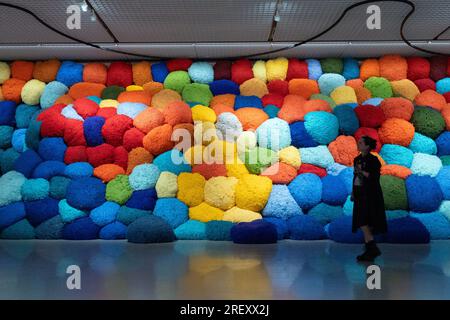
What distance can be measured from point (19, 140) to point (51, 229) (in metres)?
1.33

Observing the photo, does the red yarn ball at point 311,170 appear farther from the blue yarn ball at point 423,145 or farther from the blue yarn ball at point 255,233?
the blue yarn ball at point 423,145

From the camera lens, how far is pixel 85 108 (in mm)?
5043

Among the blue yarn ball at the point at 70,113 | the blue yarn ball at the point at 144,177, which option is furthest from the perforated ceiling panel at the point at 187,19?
the blue yarn ball at the point at 144,177

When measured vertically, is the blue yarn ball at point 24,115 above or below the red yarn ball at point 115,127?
above

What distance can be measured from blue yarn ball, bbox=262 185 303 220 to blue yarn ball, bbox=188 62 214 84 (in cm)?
177

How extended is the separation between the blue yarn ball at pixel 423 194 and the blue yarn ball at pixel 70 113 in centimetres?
376

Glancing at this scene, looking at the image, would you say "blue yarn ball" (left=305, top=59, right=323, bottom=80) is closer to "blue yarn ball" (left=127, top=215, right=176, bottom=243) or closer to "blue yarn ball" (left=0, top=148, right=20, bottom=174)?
"blue yarn ball" (left=127, top=215, right=176, bottom=243)

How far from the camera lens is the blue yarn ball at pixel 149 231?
4.26m

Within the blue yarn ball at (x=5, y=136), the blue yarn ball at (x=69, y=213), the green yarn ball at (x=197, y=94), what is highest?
the green yarn ball at (x=197, y=94)

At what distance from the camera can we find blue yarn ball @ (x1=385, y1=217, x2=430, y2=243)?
4.30 meters

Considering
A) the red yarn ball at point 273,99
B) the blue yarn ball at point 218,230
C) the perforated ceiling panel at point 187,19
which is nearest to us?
the perforated ceiling panel at point 187,19
